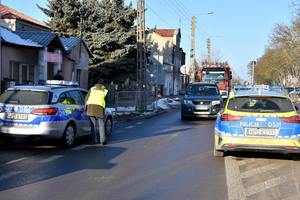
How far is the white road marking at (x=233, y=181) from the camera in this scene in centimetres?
704

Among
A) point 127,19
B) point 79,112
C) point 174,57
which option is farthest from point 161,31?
point 79,112

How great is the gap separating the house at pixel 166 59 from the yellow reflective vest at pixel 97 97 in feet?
159

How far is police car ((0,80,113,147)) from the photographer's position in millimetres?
11094

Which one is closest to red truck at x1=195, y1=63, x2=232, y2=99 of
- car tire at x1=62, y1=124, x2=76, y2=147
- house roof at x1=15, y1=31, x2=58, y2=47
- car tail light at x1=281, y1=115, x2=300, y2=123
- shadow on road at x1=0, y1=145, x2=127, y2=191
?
house roof at x1=15, y1=31, x2=58, y2=47

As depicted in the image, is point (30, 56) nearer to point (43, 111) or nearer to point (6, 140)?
point (6, 140)

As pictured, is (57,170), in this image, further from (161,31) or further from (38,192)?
(161,31)

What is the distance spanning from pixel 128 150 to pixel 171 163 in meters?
1.99

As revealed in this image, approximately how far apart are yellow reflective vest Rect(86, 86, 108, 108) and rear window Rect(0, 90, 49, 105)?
1.28 metres

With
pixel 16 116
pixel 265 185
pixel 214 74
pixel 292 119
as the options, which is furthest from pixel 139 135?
pixel 214 74

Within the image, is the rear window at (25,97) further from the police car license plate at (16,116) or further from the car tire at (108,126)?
the car tire at (108,126)

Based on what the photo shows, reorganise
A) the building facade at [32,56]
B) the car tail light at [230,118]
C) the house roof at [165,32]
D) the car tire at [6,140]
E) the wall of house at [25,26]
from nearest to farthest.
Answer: the car tail light at [230,118], the car tire at [6,140], the building facade at [32,56], the wall of house at [25,26], the house roof at [165,32]

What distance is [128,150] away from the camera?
37.8 ft

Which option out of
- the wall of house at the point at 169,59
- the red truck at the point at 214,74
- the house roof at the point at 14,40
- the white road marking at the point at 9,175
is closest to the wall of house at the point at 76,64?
the house roof at the point at 14,40

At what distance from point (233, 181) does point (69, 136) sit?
511cm
